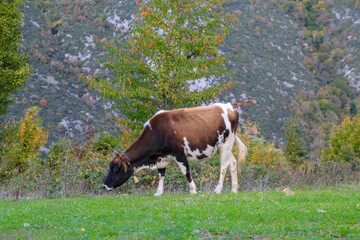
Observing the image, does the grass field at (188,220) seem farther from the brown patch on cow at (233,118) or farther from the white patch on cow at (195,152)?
the brown patch on cow at (233,118)

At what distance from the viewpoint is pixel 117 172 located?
12039mm

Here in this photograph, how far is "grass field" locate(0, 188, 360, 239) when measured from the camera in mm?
6375

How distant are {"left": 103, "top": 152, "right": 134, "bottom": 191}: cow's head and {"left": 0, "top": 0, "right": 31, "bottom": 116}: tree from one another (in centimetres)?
1274

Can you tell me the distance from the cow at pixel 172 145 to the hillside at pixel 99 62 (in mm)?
37057

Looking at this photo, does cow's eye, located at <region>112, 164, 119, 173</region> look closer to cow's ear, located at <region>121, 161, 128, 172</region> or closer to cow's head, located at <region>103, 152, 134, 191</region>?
cow's head, located at <region>103, 152, 134, 191</region>

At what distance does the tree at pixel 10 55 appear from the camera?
72.1ft

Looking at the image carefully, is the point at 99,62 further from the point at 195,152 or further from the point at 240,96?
the point at 195,152

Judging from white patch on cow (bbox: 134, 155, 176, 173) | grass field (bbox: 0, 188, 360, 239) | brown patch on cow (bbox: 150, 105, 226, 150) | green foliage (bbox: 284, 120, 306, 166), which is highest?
green foliage (bbox: 284, 120, 306, 166)

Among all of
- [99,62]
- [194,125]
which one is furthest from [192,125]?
[99,62]

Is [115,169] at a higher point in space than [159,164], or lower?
lower

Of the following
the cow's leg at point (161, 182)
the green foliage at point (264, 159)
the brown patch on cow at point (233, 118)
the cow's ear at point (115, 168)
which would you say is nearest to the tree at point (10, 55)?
the cow's ear at point (115, 168)

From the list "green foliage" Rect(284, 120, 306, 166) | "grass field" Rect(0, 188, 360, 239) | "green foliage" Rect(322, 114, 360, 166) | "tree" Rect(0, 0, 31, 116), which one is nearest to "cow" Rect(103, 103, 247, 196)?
"grass field" Rect(0, 188, 360, 239)

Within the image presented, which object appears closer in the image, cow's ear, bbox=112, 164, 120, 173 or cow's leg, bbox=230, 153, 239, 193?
cow's ear, bbox=112, 164, 120, 173

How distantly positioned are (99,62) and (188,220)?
46.5 meters
